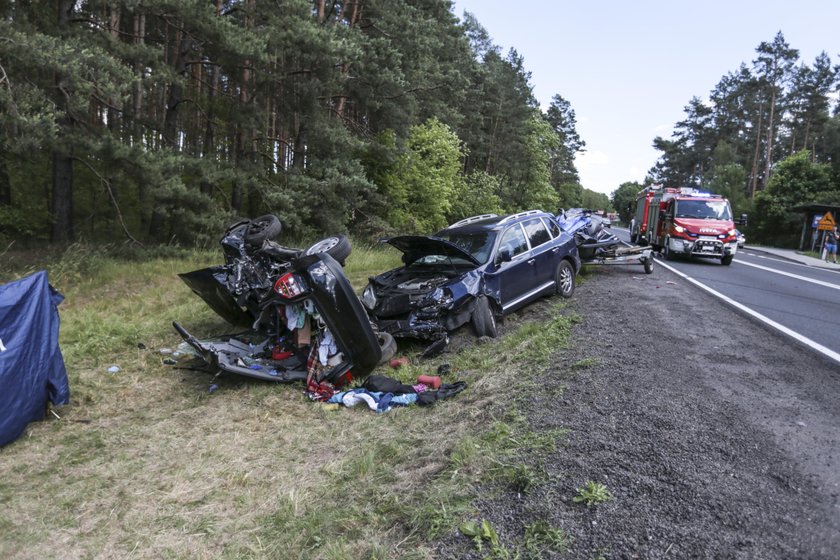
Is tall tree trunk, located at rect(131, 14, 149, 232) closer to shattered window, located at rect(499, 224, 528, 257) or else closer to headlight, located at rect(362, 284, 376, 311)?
headlight, located at rect(362, 284, 376, 311)

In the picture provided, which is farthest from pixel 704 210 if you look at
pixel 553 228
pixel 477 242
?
pixel 477 242

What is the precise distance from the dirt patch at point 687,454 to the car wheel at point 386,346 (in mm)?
2078

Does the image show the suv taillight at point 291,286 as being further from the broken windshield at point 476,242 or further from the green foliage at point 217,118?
the green foliage at point 217,118

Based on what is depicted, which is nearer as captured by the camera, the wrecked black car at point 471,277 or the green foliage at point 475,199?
the wrecked black car at point 471,277

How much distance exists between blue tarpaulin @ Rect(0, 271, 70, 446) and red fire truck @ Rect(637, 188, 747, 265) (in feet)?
53.8

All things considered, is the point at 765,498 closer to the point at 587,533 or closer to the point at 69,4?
the point at 587,533

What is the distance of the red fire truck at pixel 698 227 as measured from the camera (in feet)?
52.0

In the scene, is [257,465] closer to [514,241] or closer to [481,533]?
[481,533]

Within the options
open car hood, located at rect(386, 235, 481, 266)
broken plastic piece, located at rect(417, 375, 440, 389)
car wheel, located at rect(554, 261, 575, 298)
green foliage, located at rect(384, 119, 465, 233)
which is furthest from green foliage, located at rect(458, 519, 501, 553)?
green foliage, located at rect(384, 119, 465, 233)

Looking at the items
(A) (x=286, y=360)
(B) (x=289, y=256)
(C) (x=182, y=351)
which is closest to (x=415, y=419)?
(A) (x=286, y=360)

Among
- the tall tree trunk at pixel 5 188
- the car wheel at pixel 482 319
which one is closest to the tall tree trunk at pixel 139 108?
the tall tree trunk at pixel 5 188

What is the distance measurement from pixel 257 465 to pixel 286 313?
2.15 meters

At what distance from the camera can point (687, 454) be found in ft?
10.5

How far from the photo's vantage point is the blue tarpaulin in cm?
446
